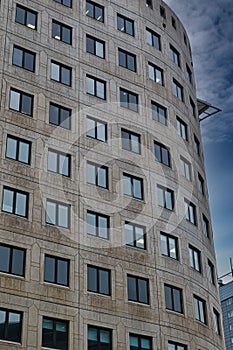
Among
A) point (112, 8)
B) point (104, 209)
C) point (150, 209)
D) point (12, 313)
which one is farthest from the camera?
point (112, 8)

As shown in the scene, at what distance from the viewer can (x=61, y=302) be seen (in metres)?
31.7

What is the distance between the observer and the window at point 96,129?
38719 millimetres

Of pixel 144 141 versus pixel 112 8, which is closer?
pixel 144 141

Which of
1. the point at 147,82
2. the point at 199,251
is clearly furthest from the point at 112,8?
the point at 199,251

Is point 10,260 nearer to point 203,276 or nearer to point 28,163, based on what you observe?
point 28,163

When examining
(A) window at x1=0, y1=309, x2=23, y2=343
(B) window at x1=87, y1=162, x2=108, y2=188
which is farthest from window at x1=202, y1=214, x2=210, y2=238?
(A) window at x1=0, y1=309, x2=23, y2=343

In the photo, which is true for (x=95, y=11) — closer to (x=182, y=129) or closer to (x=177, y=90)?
(x=177, y=90)

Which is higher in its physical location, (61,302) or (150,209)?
(150,209)

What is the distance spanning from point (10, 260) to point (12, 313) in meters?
2.95

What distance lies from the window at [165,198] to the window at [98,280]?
25.8 ft

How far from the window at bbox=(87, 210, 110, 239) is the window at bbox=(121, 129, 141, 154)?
6.24 meters

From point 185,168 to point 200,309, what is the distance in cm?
1108

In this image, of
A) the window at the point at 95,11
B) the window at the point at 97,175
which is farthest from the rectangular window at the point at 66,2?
the window at the point at 97,175

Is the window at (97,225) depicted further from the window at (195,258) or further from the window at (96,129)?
the window at (195,258)
